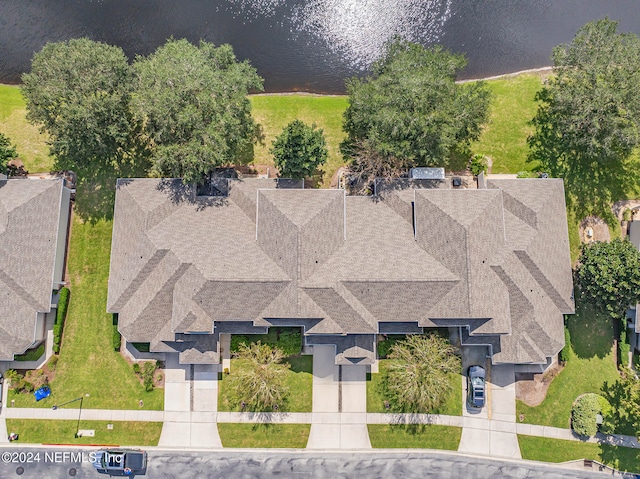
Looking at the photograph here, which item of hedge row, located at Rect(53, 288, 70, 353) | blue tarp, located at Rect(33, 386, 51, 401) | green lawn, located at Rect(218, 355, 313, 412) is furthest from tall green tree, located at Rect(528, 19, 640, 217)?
blue tarp, located at Rect(33, 386, 51, 401)

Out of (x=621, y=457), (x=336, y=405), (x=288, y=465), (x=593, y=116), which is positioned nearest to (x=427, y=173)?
(x=593, y=116)

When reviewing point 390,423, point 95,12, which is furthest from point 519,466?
point 95,12

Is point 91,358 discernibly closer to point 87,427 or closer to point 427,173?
point 87,427

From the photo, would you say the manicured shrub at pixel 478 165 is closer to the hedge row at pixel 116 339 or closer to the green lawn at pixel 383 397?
the green lawn at pixel 383 397

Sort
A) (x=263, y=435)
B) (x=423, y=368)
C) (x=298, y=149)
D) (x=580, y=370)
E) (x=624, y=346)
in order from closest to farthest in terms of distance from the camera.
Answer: (x=423, y=368) < (x=298, y=149) < (x=263, y=435) < (x=624, y=346) < (x=580, y=370)

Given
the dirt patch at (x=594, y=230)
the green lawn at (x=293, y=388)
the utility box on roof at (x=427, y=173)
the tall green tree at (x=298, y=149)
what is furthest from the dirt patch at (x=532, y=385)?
the tall green tree at (x=298, y=149)

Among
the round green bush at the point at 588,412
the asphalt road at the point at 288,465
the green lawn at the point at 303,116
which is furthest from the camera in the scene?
the green lawn at the point at 303,116

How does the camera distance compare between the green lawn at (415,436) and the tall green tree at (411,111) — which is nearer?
the tall green tree at (411,111)
